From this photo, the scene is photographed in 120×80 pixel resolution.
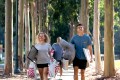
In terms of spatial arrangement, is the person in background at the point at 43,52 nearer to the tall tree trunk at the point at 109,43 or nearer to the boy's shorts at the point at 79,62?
the boy's shorts at the point at 79,62

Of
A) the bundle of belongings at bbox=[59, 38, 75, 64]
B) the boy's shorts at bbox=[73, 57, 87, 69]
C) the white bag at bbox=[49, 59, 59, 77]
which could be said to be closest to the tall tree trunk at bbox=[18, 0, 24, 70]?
the white bag at bbox=[49, 59, 59, 77]

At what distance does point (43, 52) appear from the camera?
1188 centimetres

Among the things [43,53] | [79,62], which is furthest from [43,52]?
[79,62]

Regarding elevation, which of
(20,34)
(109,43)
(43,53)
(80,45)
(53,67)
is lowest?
(53,67)

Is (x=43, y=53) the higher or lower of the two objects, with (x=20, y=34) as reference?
lower

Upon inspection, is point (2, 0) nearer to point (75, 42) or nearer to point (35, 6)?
point (35, 6)

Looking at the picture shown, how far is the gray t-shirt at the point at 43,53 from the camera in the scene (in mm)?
11875

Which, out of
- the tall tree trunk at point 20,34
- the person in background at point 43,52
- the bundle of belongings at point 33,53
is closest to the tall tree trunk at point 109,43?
the person in background at point 43,52

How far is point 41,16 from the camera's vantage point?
80.9ft

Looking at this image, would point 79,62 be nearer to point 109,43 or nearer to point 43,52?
point 43,52

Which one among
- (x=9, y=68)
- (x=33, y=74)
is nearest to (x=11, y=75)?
(x=9, y=68)

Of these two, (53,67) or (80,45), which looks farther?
(53,67)

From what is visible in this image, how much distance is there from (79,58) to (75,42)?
48cm

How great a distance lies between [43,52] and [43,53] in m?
0.04
